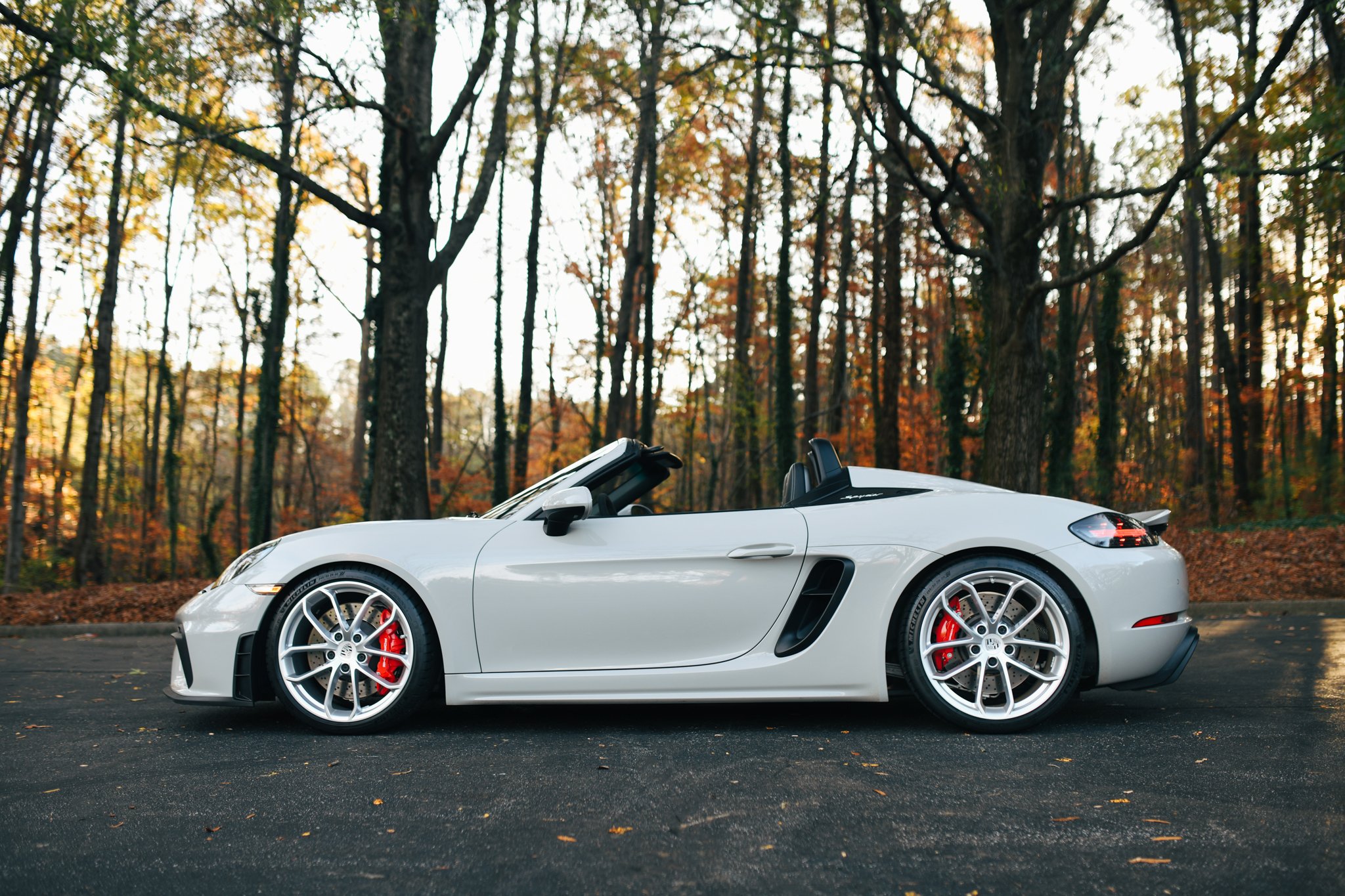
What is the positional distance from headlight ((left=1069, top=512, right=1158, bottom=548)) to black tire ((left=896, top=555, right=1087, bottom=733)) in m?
0.22

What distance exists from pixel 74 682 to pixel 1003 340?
9137mm

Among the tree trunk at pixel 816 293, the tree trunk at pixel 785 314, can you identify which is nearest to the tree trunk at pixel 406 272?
the tree trunk at pixel 816 293

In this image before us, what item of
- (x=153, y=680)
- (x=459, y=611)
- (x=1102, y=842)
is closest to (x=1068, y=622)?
(x=1102, y=842)

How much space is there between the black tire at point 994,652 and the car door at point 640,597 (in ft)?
1.79

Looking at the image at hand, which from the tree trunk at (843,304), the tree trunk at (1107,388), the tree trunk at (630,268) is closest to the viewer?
the tree trunk at (1107,388)

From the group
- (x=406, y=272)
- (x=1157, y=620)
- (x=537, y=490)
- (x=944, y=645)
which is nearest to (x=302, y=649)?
(x=537, y=490)

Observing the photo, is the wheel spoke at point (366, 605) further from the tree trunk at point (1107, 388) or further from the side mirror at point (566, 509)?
the tree trunk at point (1107, 388)

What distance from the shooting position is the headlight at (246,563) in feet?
14.0

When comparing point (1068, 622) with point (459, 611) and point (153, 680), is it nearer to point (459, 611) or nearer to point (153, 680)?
point (459, 611)

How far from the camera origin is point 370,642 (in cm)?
408

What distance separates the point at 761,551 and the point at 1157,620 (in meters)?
1.58

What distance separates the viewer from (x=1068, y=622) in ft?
12.5

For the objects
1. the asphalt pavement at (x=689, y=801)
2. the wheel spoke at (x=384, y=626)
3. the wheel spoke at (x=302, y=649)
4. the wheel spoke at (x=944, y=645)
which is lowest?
the asphalt pavement at (x=689, y=801)

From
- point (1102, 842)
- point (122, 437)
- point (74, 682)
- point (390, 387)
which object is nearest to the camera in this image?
point (1102, 842)
